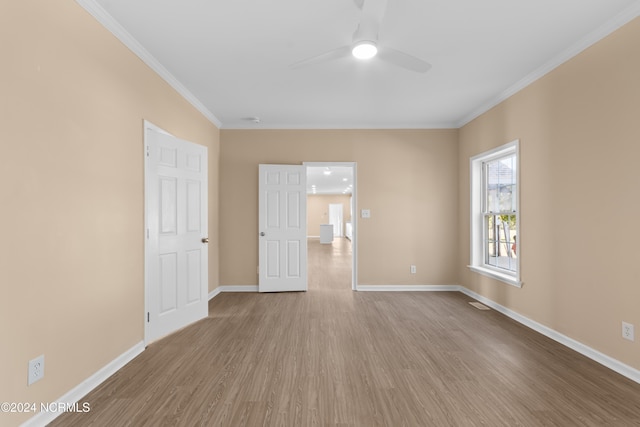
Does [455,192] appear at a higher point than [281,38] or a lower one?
lower

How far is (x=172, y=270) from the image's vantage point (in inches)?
126

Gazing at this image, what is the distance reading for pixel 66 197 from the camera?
1.94 metres

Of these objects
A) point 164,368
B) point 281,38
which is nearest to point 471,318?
point 164,368

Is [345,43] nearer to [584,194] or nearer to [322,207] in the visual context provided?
[584,194]

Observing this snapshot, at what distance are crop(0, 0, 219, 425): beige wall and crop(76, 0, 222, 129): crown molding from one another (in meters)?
0.06

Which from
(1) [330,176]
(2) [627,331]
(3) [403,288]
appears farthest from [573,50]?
(1) [330,176]

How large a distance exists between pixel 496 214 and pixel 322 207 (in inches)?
543

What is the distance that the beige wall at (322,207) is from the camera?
1762cm

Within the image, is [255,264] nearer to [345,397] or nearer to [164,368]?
[164,368]

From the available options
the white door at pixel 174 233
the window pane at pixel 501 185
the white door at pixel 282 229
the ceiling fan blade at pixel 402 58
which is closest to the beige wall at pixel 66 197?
the white door at pixel 174 233

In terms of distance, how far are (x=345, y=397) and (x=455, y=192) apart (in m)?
3.97

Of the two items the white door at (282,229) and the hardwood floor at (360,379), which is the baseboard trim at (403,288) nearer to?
the white door at (282,229)

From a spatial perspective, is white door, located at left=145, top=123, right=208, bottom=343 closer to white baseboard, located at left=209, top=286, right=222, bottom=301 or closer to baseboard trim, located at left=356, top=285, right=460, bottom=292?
white baseboard, located at left=209, top=286, right=222, bottom=301

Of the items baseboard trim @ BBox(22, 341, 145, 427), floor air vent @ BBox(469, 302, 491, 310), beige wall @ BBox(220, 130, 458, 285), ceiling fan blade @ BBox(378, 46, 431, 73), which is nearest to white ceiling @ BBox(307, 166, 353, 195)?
beige wall @ BBox(220, 130, 458, 285)
